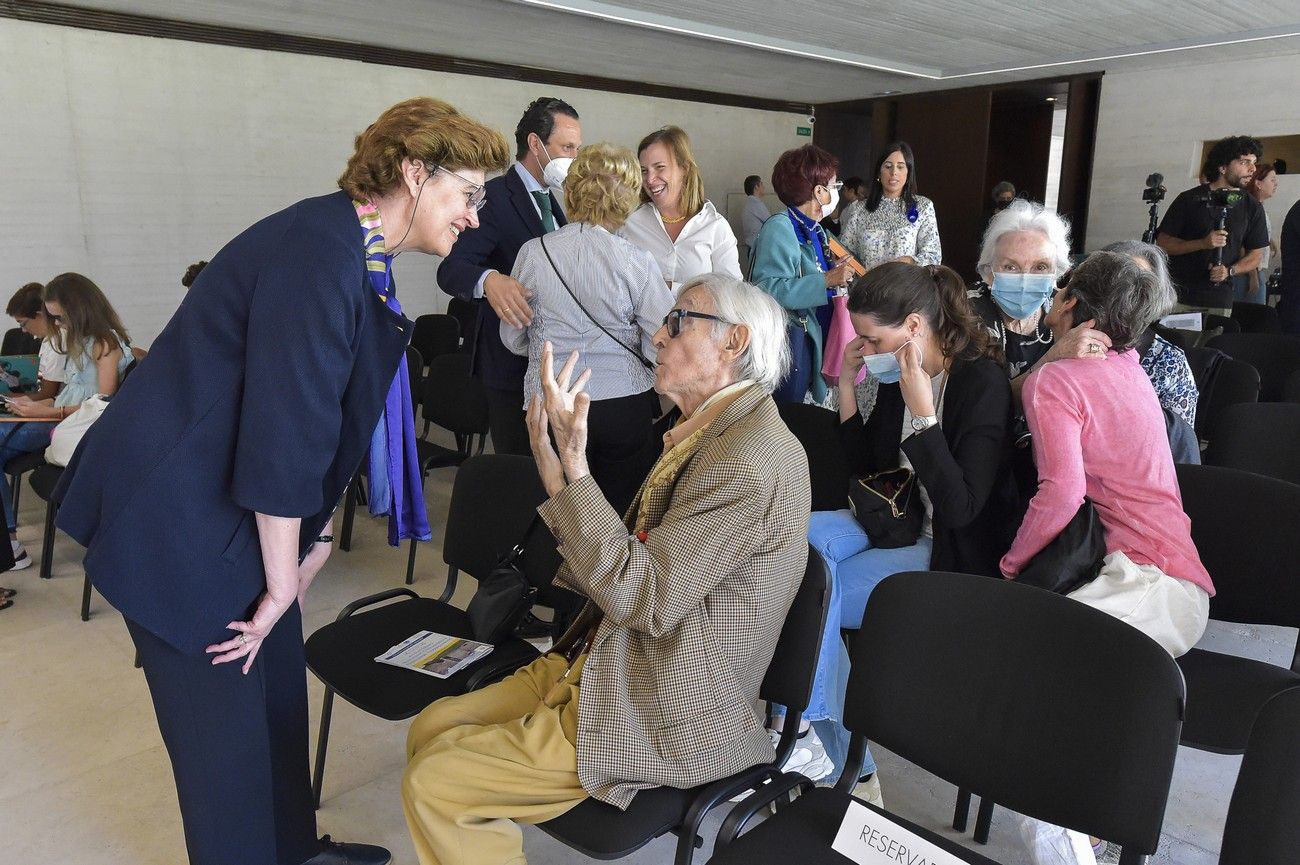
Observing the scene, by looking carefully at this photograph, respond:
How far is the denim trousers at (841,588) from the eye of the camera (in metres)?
2.09

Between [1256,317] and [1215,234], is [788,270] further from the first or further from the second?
[1256,317]

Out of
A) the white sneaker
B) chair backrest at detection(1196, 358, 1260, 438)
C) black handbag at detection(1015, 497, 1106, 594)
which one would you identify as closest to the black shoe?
the white sneaker

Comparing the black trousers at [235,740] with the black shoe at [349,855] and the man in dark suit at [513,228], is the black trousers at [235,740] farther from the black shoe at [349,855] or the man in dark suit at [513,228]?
the man in dark suit at [513,228]

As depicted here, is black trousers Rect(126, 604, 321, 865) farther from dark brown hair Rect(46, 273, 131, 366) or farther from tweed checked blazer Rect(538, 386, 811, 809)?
dark brown hair Rect(46, 273, 131, 366)

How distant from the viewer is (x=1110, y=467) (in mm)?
2023

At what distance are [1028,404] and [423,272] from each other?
24.5 feet

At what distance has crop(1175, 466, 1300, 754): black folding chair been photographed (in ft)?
6.22

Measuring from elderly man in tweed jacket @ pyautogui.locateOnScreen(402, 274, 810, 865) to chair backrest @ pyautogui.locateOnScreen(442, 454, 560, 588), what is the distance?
27.3 inches

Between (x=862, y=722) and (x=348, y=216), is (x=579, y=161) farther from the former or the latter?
(x=862, y=722)

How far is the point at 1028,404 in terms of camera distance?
2084 mm

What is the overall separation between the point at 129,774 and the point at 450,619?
102 cm

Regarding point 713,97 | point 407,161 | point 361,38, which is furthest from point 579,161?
point 713,97

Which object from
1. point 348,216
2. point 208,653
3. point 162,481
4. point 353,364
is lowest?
point 208,653

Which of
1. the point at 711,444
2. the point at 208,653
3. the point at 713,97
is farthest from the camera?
the point at 713,97
